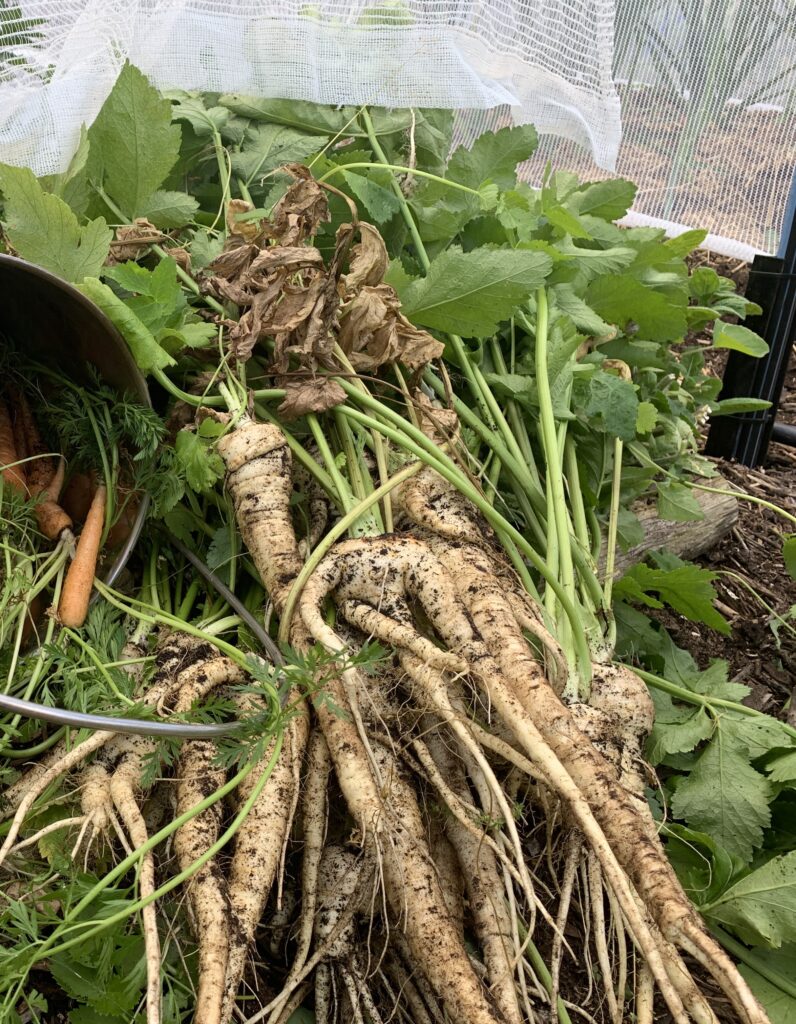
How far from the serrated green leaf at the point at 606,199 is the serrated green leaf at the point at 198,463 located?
1.17m

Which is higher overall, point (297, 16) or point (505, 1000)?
point (297, 16)

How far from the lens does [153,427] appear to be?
1.46 m

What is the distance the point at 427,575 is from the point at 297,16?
1.17 meters

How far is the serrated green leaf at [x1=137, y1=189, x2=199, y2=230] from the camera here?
170cm

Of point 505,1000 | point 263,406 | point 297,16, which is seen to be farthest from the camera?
point 297,16

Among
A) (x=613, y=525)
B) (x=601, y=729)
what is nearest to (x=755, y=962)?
(x=601, y=729)

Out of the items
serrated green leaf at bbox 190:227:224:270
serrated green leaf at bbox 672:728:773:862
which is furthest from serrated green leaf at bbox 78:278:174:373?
serrated green leaf at bbox 672:728:773:862

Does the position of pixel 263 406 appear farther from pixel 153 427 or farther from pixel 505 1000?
pixel 505 1000

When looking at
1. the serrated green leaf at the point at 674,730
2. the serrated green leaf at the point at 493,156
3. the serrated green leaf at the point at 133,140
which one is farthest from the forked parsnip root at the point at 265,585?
the serrated green leaf at the point at 493,156

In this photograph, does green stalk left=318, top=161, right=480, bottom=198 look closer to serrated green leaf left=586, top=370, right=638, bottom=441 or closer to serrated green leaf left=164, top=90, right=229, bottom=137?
serrated green leaf left=164, top=90, right=229, bottom=137

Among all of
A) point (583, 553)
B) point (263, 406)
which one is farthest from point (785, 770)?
point (263, 406)

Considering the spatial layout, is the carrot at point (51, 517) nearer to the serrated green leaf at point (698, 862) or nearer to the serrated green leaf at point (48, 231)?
the serrated green leaf at point (48, 231)

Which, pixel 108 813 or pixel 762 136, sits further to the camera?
pixel 762 136

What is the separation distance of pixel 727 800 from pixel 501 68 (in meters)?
1.53
